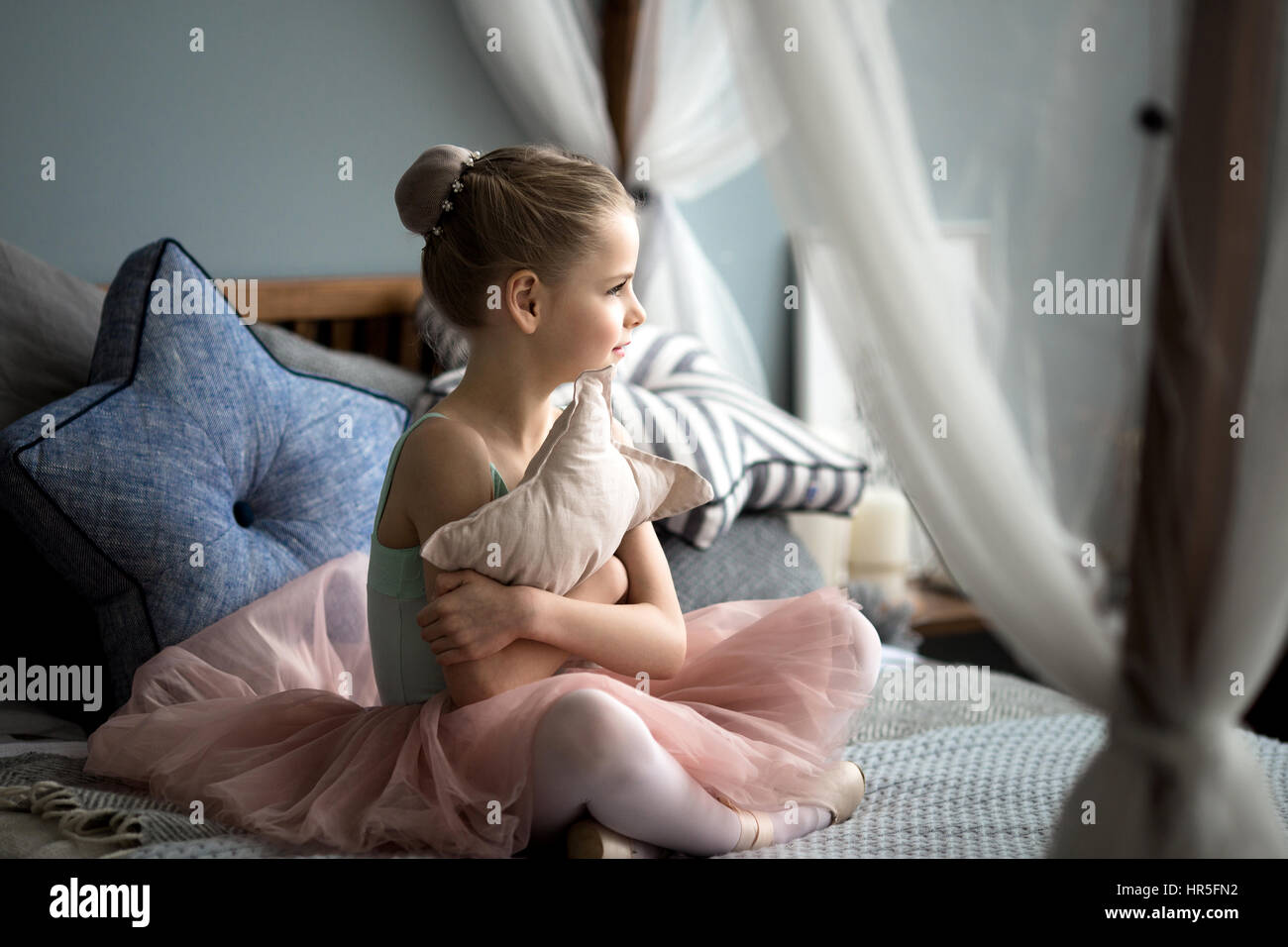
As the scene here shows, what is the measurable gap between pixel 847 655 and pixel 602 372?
36 cm

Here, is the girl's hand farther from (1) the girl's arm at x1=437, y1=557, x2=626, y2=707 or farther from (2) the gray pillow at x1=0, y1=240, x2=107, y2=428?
(2) the gray pillow at x1=0, y1=240, x2=107, y2=428

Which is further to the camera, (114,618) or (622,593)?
(114,618)

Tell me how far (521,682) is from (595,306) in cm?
35

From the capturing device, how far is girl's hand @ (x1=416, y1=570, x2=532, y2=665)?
39.2 inches

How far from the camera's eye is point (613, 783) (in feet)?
3.09

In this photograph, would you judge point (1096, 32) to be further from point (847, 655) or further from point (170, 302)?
point (170, 302)

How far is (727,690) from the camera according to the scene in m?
1.11

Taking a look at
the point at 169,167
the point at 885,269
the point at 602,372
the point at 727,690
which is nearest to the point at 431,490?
the point at 602,372

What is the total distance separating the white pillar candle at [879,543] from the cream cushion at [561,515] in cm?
152

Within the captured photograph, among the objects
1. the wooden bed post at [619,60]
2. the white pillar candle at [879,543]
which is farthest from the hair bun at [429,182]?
the white pillar candle at [879,543]

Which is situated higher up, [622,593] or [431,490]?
[431,490]

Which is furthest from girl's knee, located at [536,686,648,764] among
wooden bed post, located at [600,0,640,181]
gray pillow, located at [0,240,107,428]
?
wooden bed post, located at [600,0,640,181]

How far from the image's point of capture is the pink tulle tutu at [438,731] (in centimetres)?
96

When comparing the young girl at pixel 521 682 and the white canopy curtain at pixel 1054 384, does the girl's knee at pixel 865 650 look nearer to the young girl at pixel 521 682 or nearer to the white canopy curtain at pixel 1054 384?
the young girl at pixel 521 682
